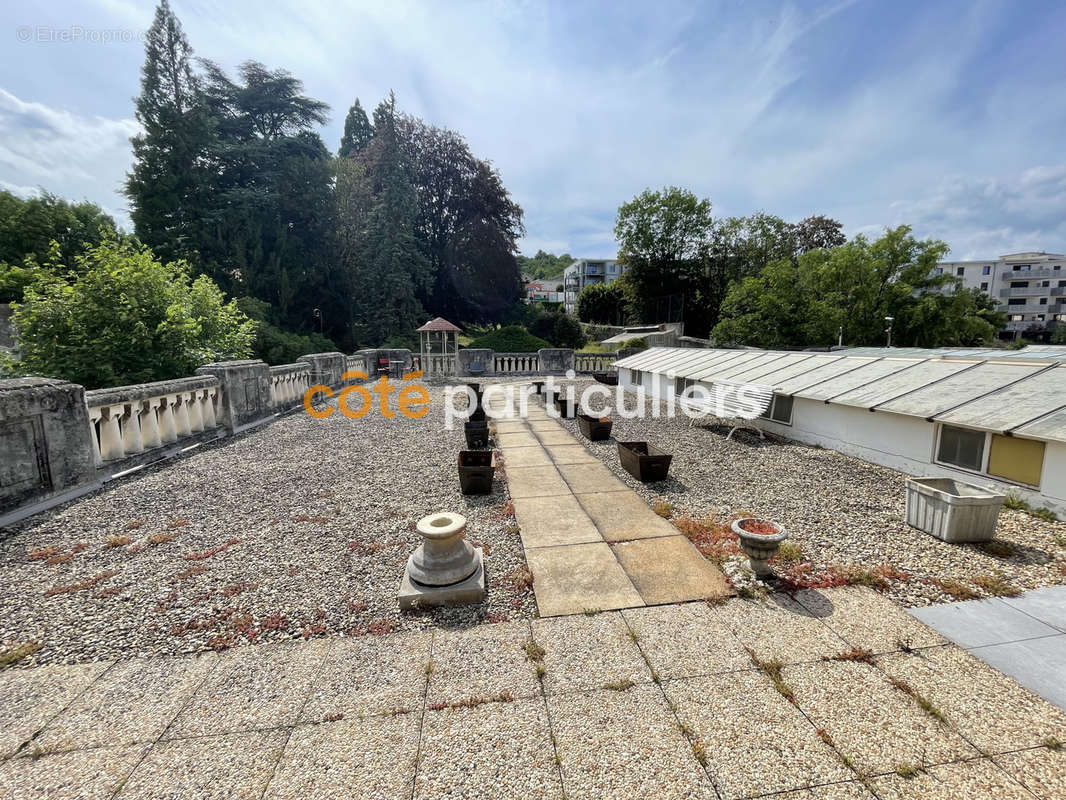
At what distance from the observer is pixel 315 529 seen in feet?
15.4

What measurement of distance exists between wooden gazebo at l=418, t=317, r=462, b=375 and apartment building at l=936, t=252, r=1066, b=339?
7254 cm

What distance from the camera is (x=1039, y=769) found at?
200 cm

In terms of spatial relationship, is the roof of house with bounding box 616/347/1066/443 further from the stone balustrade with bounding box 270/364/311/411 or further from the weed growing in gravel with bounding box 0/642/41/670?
the stone balustrade with bounding box 270/364/311/411

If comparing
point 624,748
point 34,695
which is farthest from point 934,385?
point 34,695

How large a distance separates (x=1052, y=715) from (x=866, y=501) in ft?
11.3

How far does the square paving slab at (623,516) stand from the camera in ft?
15.1

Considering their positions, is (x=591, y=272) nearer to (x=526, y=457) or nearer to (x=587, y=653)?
(x=526, y=457)

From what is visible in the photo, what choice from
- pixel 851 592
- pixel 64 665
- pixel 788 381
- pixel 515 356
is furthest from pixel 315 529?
pixel 515 356

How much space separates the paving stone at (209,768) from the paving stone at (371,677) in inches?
9.0

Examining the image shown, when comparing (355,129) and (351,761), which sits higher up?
(355,129)

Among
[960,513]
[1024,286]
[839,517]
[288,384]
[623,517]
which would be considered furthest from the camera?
[1024,286]

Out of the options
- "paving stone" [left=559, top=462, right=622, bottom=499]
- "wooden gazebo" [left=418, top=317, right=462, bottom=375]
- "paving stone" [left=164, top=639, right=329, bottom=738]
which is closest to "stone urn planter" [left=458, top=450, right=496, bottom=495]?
"paving stone" [left=559, top=462, right=622, bottom=499]

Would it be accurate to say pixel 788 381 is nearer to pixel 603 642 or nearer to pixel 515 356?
pixel 603 642

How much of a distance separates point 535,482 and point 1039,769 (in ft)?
16.3
